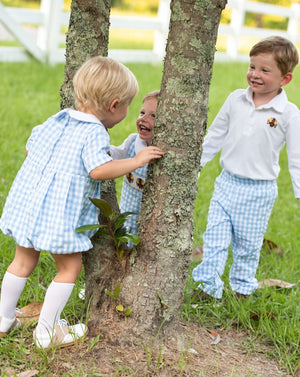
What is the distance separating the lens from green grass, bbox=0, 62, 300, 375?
2.64 meters

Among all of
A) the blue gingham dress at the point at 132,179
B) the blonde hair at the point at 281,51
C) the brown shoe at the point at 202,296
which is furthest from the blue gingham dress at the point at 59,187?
the blonde hair at the point at 281,51

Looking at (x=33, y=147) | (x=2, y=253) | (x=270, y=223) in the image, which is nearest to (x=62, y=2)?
(x=270, y=223)

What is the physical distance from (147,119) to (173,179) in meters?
0.61

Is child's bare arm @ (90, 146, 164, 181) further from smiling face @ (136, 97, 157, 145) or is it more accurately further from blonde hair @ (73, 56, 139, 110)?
smiling face @ (136, 97, 157, 145)

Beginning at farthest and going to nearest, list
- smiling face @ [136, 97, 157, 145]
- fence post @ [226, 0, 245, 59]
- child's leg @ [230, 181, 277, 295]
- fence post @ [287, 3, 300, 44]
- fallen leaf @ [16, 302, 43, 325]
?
1. fence post @ [287, 3, 300, 44]
2. fence post @ [226, 0, 245, 59]
3. child's leg @ [230, 181, 277, 295]
4. smiling face @ [136, 97, 157, 145]
5. fallen leaf @ [16, 302, 43, 325]

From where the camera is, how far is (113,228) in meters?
2.46

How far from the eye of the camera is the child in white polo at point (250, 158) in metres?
3.03

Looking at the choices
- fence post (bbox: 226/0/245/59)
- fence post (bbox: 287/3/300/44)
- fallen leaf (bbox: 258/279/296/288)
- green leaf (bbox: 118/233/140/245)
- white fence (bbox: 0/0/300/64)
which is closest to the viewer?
green leaf (bbox: 118/233/140/245)

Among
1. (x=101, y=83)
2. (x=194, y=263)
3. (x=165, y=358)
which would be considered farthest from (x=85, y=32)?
(x=194, y=263)

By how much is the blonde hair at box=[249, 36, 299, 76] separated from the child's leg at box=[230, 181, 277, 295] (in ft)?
2.06

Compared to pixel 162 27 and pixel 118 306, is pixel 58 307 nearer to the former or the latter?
pixel 118 306

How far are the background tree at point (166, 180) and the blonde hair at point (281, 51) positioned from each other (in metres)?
0.84

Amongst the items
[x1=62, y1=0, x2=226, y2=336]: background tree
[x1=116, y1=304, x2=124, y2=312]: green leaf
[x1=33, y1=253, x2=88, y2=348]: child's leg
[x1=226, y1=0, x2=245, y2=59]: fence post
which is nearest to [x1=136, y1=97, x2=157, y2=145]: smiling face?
[x1=62, y1=0, x2=226, y2=336]: background tree

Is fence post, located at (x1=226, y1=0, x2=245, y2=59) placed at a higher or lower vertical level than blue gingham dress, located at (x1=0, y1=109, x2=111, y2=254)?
higher
